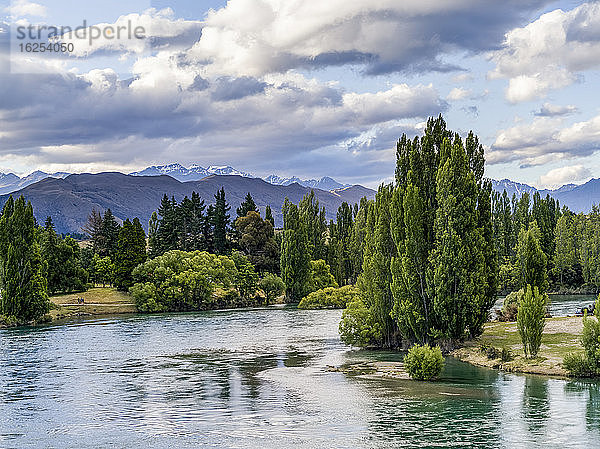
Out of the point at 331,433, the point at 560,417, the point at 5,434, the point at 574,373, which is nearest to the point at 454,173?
the point at 574,373

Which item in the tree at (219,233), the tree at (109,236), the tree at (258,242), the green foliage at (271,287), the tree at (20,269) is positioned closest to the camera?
the tree at (20,269)

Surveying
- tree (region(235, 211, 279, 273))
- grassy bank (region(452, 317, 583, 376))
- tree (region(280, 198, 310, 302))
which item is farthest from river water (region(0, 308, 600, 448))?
tree (region(235, 211, 279, 273))

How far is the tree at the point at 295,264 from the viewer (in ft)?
375

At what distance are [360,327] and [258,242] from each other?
77725 mm

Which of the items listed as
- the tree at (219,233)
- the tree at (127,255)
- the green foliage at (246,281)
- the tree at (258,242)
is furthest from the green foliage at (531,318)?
the tree at (219,233)

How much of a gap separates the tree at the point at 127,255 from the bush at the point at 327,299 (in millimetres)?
Result: 30799

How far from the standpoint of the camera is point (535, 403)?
3189 cm

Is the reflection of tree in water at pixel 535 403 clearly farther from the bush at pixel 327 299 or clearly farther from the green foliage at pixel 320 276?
the green foliage at pixel 320 276

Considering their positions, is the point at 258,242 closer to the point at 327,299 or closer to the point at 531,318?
the point at 327,299

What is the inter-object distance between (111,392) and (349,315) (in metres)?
23.0

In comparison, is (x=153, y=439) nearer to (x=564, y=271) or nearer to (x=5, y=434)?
(x=5, y=434)

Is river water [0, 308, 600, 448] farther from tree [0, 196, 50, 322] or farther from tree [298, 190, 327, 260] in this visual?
tree [298, 190, 327, 260]

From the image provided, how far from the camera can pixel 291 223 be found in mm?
117000

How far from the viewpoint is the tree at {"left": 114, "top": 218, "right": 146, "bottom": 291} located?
110m
